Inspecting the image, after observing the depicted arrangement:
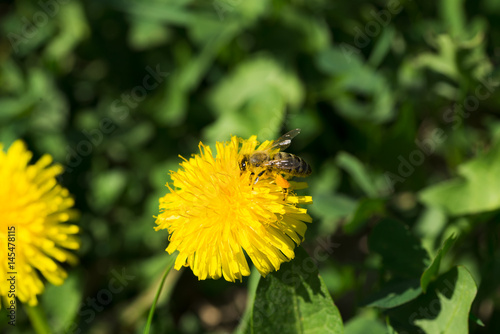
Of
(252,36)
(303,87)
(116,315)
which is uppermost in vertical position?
(252,36)

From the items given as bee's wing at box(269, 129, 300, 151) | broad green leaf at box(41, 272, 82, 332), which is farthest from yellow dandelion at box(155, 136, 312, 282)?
broad green leaf at box(41, 272, 82, 332)

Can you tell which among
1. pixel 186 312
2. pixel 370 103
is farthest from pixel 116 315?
pixel 370 103

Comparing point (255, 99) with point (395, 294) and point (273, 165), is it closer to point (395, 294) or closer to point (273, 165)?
point (273, 165)

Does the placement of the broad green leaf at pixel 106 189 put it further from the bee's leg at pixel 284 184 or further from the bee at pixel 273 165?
the bee's leg at pixel 284 184

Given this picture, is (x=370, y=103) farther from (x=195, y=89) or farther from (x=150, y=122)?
(x=150, y=122)

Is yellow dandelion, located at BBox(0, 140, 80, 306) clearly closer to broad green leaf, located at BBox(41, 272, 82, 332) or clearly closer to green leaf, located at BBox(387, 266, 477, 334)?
broad green leaf, located at BBox(41, 272, 82, 332)

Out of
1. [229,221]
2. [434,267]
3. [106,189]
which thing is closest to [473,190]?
[434,267]

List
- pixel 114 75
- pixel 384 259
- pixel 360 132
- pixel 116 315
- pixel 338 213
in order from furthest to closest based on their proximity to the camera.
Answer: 1. pixel 114 75
2. pixel 116 315
3. pixel 360 132
4. pixel 338 213
5. pixel 384 259
